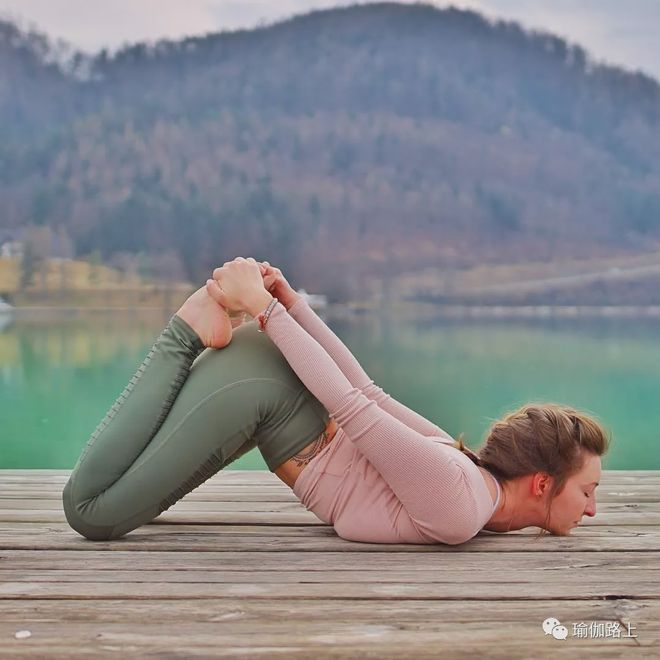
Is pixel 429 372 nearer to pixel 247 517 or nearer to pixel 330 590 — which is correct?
pixel 247 517

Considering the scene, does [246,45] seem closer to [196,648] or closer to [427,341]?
[427,341]

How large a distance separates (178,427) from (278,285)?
333 millimetres

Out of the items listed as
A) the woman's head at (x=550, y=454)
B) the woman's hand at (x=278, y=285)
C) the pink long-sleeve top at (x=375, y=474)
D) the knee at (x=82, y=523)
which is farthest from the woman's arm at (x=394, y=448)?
the knee at (x=82, y=523)

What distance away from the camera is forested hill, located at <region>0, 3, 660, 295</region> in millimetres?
23562

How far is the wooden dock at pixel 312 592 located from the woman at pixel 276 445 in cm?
5

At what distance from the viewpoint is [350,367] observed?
175cm

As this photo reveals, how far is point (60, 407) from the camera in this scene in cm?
1070

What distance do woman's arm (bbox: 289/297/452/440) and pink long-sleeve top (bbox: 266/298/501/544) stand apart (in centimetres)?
7

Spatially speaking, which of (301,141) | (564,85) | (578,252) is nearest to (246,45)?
(301,141)

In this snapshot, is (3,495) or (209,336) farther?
(3,495)

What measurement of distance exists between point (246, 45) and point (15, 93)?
20.7ft

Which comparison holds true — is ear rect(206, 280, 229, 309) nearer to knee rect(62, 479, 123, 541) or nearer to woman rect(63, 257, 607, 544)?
woman rect(63, 257, 607, 544)

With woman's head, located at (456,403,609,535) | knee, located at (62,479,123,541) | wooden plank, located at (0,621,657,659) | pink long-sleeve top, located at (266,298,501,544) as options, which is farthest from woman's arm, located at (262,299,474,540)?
knee, located at (62,479,123,541)

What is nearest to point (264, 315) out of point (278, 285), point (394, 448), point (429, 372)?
point (278, 285)
